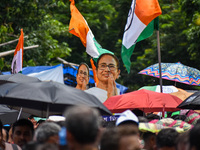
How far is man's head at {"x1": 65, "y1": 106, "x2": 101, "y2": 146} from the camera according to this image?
3.27 m

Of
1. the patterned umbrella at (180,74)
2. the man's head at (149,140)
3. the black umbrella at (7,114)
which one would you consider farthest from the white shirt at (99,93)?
the man's head at (149,140)

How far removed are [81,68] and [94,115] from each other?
9.16m

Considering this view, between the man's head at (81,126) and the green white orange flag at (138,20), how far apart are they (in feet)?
23.8

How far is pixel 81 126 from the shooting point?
129 inches

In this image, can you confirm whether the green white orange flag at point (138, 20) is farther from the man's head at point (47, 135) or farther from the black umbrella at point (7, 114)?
the man's head at point (47, 135)

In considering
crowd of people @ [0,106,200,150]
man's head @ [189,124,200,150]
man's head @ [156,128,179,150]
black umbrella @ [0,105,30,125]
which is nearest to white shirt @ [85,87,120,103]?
black umbrella @ [0,105,30,125]

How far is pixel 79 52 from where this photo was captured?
103 feet

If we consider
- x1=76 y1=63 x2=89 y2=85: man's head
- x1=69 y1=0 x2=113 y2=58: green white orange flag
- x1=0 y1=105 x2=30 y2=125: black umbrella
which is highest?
x1=69 y1=0 x2=113 y2=58: green white orange flag

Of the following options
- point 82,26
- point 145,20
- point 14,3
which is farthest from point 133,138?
point 14,3

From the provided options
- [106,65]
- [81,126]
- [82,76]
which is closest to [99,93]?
[106,65]

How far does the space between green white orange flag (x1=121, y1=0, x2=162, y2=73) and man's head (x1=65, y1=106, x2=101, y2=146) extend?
7241mm

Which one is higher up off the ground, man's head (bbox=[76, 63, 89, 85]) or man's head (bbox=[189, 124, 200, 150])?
man's head (bbox=[76, 63, 89, 85])

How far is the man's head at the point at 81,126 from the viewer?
10.7 ft

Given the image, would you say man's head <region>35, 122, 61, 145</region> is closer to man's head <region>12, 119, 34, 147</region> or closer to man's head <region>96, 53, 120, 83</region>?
man's head <region>12, 119, 34, 147</region>
